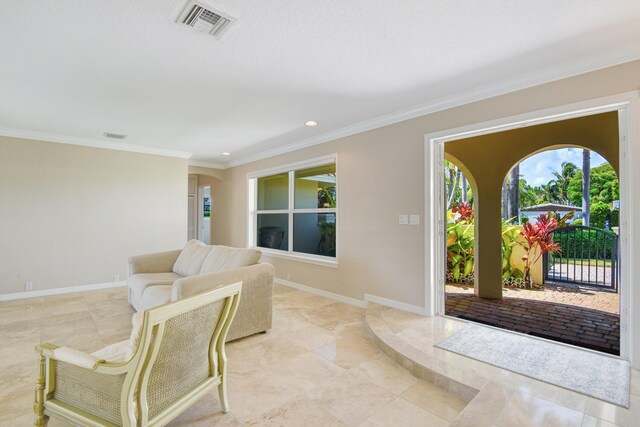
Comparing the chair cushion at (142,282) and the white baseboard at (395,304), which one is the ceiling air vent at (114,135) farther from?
the white baseboard at (395,304)

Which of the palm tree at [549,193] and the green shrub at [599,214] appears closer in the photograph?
the green shrub at [599,214]

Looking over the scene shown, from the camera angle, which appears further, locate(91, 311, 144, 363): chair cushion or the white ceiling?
the white ceiling

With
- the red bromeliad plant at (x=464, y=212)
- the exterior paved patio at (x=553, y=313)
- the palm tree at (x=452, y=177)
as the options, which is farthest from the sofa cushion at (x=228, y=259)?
the palm tree at (x=452, y=177)

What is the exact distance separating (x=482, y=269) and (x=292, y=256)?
2997mm

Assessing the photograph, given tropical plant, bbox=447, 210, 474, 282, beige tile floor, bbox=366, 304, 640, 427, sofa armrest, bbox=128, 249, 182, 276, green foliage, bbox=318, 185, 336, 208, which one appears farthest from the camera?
tropical plant, bbox=447, 210, 474, 282

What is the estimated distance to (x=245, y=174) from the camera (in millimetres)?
6371

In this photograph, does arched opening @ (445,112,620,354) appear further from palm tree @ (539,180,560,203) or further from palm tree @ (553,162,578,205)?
palm tree @ (539,180,560,203)

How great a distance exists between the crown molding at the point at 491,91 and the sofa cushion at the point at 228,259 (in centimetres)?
217

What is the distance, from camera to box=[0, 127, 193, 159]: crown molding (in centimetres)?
440

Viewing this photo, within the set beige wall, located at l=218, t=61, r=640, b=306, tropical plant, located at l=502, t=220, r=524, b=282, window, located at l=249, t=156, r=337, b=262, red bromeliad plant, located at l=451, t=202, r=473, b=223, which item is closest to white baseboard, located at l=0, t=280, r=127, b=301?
window, located at l=249, t=156, r=337, b=262

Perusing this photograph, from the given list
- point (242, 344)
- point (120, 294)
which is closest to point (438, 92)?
point (242, 344)

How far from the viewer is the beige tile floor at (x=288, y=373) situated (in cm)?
190

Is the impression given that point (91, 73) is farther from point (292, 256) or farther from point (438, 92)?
point (292, 256)

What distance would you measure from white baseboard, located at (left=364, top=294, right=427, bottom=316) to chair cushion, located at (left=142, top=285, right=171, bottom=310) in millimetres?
2383
